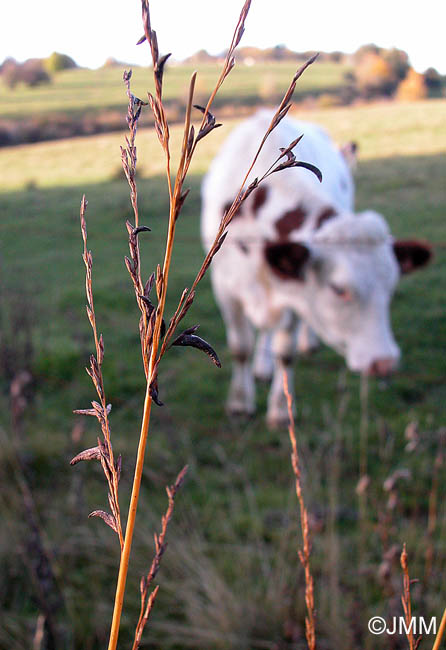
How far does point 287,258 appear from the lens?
10.4ft

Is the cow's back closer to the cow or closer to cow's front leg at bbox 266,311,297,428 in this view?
the cow

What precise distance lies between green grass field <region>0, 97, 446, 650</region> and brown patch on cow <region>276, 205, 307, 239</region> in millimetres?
1055

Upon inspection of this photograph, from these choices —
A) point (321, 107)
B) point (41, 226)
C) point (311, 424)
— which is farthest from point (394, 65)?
point (311, 424)

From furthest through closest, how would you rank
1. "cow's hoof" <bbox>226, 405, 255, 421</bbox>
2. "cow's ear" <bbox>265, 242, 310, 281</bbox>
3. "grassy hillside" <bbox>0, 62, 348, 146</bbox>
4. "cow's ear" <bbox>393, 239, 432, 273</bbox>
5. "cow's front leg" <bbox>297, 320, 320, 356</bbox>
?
"grassy hillside" <bbox>0, 62, 348, 146</bbox>, "cow's front leg" <bbox>297, 320, 320, 356</bbox>, "cow's hoof" <bbox>226, 405, 255, 421</bbox>, "cow's ear" <bbox>393, 239, 432, 273</bbox>, "cow's ear" <bbox>265, 242, 310, 281</bbox>

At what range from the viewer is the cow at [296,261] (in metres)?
3.17

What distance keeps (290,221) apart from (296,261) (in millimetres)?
516

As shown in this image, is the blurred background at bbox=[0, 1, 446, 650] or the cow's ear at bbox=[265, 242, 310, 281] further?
the cow's ear at bbox=[265, 242, 310, 281]

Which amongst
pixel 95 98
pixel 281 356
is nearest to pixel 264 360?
pixel 281 356

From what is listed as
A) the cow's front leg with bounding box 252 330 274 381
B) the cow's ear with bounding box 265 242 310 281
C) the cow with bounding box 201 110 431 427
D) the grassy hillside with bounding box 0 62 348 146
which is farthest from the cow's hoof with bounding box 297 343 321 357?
the grassy hillside with bounding box 0 62 348 146

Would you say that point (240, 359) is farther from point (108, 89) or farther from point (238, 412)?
point (108, 89)

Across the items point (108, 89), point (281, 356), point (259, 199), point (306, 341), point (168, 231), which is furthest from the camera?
point (108, 89)

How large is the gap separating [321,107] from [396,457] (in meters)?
18.3

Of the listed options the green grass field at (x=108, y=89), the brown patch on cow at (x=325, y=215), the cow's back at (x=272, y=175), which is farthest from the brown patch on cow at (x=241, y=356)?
the green grass field at (x=108, y=89)

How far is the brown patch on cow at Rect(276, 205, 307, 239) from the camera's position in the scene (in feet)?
11.8
